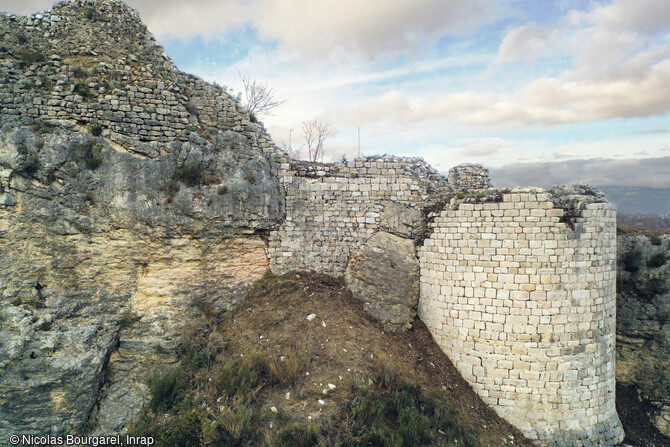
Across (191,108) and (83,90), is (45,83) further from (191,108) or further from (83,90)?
(191,108)

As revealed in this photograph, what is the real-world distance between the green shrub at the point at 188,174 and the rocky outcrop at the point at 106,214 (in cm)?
4

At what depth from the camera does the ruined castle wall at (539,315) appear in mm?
7840

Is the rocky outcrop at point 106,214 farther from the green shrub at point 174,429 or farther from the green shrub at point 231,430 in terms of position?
the green shrub at point 231,430

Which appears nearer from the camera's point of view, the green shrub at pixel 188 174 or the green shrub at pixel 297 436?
the green shrub at pixel 297 436

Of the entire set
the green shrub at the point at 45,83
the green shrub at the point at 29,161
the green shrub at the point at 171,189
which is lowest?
the green shrub at the point at 171,189

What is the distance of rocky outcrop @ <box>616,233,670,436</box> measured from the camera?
9523 mm

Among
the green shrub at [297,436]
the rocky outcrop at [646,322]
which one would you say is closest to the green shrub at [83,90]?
the green shrub at [297,436]

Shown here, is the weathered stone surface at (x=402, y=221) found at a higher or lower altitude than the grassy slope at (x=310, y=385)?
higher

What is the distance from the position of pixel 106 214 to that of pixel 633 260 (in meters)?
13.3

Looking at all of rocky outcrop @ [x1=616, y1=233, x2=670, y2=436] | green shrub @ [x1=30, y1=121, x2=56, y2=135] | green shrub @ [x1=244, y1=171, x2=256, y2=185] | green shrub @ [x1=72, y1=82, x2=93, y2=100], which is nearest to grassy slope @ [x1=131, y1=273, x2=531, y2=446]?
green shrub @ [x1=244, y1=171, x2=256, y2=185]

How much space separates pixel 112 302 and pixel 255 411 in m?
3.81

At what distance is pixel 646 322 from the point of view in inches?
381

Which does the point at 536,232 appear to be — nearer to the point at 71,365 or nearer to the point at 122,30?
the point at 71,365

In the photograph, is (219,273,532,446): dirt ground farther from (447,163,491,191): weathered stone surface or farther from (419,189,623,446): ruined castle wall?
(447,163,491,191): weathered stone surface
